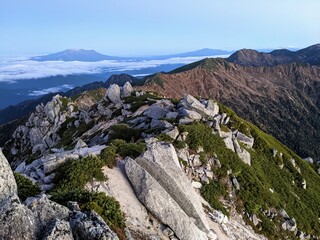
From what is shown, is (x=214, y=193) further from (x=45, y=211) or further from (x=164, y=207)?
(x=45, y=211)

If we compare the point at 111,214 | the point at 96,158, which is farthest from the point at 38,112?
the point at 111,214

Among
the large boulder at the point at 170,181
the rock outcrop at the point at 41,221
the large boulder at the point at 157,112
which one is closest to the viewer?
the rock outcrop at the point at 41,221

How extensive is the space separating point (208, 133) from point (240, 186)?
6.07 m

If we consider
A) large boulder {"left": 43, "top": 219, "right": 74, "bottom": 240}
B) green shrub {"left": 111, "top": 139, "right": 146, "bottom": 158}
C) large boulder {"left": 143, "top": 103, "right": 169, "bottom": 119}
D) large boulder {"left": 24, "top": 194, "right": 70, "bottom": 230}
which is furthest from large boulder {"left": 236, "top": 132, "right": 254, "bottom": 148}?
large boulder {"left": 43, "top": 219, "right": 74, "bottom": 240}

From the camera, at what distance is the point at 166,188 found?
74.2ft

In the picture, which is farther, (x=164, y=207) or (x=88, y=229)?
(x=164, y=207)

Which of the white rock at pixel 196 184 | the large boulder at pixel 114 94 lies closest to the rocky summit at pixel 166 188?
the white rock at pixel 196 184

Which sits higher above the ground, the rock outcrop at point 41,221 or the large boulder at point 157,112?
the rock outcrop at point 41,221

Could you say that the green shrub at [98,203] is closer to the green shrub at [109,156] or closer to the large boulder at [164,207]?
the large boulder at [164,207]

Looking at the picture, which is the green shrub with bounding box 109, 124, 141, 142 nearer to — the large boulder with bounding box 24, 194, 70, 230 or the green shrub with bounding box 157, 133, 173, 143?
the green shrub with bounding box 157, 133, 173, 143

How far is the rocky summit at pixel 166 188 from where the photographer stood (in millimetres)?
13945

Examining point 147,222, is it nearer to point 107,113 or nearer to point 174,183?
point 174,183

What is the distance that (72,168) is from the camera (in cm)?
2317

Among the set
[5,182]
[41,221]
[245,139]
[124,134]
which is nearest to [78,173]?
[5,182]
